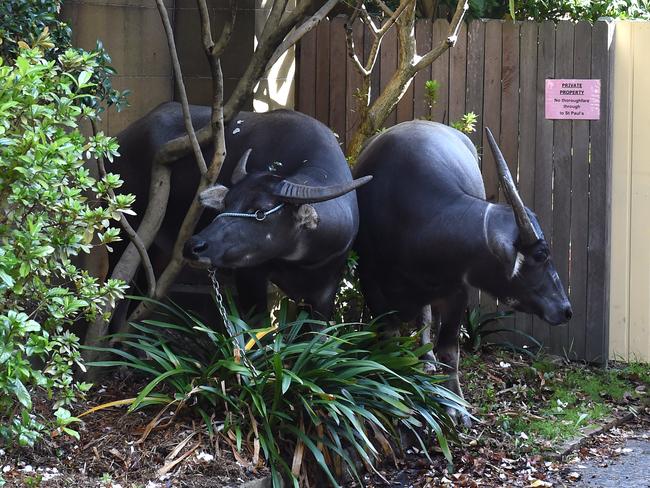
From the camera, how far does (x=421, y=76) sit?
9.97 m

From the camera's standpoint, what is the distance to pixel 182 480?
5.99 metres

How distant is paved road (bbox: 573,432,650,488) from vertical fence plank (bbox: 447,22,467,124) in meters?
3.56

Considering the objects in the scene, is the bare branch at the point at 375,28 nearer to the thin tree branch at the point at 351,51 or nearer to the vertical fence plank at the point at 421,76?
the thin tree branch at the point at 351,51

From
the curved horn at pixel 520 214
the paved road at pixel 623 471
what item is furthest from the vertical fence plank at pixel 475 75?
the curved horn at pixel 520 214

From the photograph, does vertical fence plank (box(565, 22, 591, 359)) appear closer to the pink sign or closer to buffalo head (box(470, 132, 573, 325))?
the pink sign

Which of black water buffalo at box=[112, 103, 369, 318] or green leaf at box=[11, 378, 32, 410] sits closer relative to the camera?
green leaf at box=[11, 378, 32, 410]

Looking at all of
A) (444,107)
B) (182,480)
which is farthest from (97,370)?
(444,107)

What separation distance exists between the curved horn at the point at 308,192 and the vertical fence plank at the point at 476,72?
3418 millimetres

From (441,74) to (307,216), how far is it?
3.50m

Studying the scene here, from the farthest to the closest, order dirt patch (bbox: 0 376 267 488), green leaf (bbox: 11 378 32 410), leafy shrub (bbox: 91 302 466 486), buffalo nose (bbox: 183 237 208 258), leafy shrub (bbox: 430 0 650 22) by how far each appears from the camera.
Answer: leafy shrub (bbox: 430 0 650 22) < buffalo nose (bbox: 183 237 208 258) < leafy shrub (bbox: 91 302 466 486) < dirt patch (bbox: 0 376 267 488) < green leaf (bbox: 11 378 32 410)

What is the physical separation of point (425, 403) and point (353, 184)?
1552mm

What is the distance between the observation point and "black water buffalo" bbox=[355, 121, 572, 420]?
7195mm

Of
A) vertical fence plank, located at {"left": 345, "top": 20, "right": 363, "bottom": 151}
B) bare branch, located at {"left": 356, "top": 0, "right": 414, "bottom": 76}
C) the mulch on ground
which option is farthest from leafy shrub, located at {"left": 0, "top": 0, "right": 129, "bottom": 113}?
vertical fence plank, located at {"left": 345, "top": 20, "right": 363, "bottom": 151}

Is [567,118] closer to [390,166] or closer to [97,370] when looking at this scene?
[390,166]
